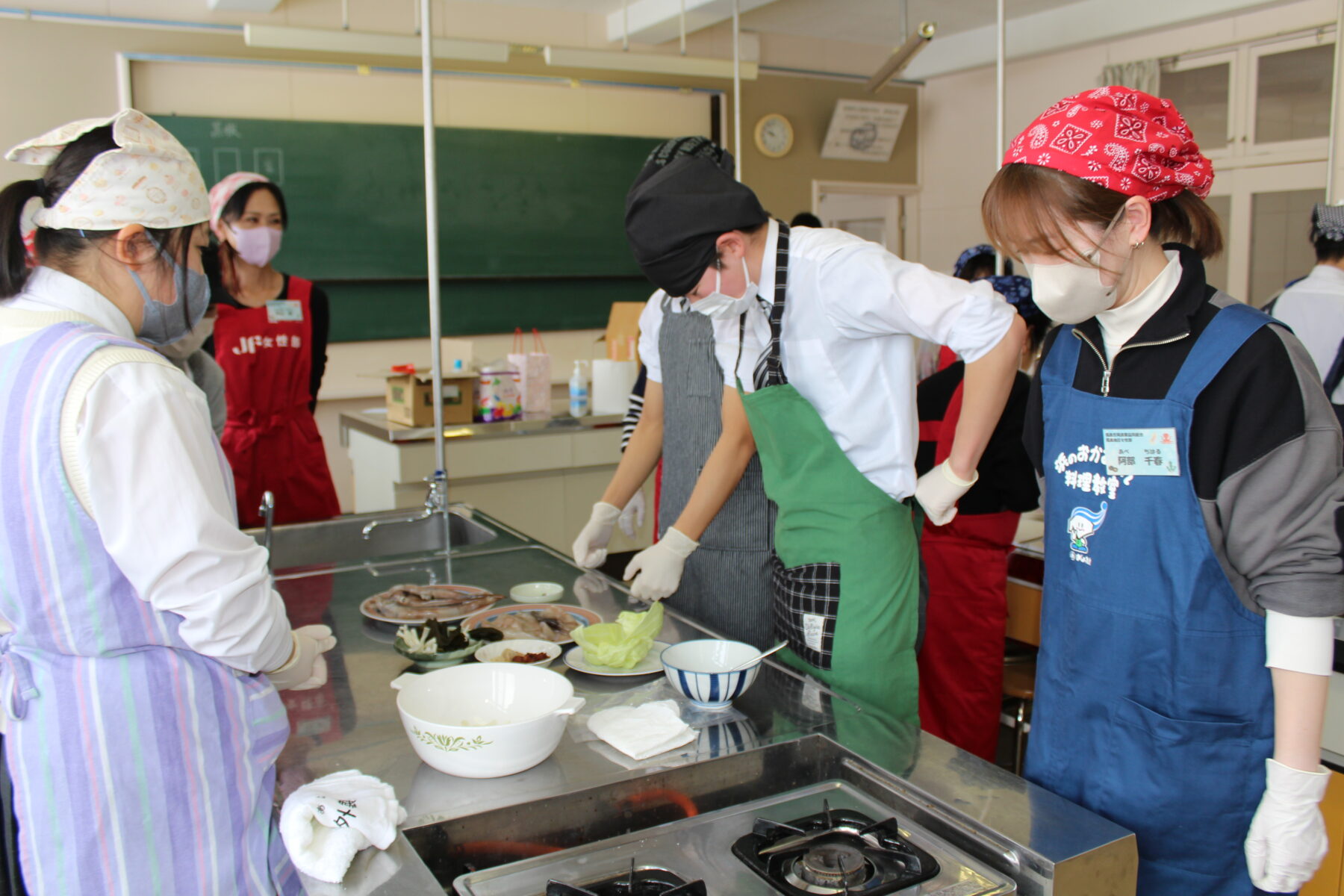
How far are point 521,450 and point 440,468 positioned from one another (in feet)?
6.23

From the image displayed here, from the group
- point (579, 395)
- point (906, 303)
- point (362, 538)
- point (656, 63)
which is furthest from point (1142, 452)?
point (656, 63)

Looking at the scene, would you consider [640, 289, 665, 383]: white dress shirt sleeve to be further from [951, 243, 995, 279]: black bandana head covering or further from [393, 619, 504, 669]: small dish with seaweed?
[951, 243, 995, 279]: black bandana head covering

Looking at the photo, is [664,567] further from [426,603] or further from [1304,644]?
[1304,644]

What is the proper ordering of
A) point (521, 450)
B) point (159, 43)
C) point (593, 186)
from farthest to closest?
point (593, 186) → point (159, 43) → point (521, 450)

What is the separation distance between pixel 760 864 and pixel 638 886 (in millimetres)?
127

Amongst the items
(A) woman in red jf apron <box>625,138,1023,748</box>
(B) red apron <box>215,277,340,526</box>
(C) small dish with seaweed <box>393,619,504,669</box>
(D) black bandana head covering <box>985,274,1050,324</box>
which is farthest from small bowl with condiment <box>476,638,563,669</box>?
(B) red apron <box>215,277,340,526</box>

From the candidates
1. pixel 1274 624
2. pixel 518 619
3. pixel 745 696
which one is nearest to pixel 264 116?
pixel 518 619

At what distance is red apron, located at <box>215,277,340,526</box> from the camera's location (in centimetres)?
302

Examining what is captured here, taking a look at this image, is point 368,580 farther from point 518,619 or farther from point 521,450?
point 521,450

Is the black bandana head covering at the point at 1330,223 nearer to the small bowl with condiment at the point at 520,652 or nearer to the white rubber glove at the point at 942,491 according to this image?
the white rubber glove at the point at 942,491

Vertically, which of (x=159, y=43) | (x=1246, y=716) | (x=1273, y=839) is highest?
(x=159, y=43)

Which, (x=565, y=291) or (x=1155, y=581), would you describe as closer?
(x=1155, y=581)

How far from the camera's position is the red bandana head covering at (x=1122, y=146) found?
3.94ft

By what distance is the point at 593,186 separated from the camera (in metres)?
6.51
